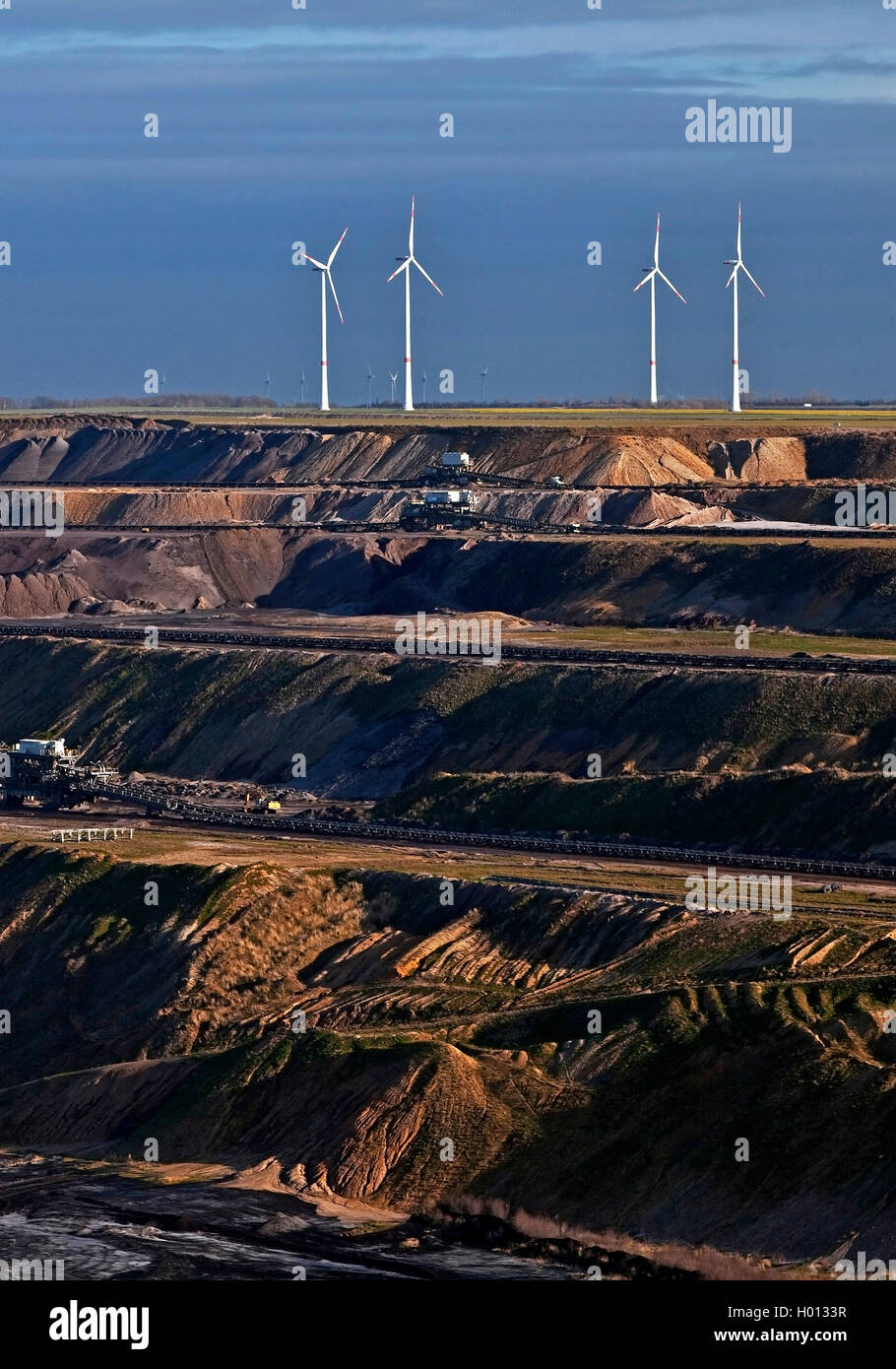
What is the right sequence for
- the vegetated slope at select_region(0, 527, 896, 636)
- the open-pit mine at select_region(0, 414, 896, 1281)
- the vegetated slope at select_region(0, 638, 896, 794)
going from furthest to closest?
the vegetated slope at select_region(0, 527, 896, 636)
the vegetated slope at select_region(0, 638, 896, 794)
the open-pit mine at select_region(0, 414, 896, 1281)

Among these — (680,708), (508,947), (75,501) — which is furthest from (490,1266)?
(75,501)

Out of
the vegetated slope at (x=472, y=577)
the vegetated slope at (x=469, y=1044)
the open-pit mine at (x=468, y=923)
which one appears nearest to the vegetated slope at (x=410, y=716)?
the open-pit mine at (x=468, y=923)

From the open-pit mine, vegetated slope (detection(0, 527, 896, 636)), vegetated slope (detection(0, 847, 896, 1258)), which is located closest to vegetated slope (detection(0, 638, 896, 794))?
the open-pit mine

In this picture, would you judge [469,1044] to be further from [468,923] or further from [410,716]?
[410,716]

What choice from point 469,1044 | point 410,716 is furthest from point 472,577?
point 469,1044

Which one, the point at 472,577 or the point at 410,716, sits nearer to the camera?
the point at 410,716

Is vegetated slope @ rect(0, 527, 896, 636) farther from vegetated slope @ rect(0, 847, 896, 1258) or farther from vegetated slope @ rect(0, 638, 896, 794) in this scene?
vegetated slope @ rect(0, 847, 896, 1258)
